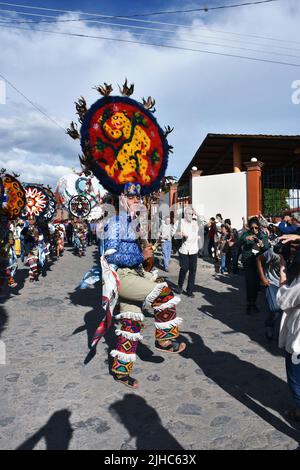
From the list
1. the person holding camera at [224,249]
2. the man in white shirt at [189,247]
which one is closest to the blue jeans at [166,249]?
the person holding camera at [224,249]

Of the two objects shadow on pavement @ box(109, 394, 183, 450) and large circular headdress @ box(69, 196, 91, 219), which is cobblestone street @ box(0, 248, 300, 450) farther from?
large circular headdress @ box(69, 196, 91, 219)

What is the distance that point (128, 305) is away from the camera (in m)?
3.68

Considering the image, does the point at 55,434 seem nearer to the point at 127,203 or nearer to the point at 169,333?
the point at 169,333

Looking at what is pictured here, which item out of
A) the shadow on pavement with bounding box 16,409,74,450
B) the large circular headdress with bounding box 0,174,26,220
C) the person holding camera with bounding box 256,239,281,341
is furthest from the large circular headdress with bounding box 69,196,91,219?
the shadow on pavement with bounding box 16,409,74,450

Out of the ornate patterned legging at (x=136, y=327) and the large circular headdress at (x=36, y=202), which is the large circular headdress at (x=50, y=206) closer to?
the large circular headdress at (x=36, y=202)

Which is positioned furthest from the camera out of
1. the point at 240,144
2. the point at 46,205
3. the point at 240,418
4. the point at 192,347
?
the point at 240,144

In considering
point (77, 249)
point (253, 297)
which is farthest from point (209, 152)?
point (253, 297)

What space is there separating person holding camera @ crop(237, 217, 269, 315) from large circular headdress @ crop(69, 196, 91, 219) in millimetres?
9841

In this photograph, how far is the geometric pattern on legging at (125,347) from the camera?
11.3 feet

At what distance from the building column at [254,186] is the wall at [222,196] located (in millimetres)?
258

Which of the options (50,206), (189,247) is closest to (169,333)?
(189,247)

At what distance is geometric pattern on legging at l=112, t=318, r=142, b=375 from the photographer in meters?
3.46
